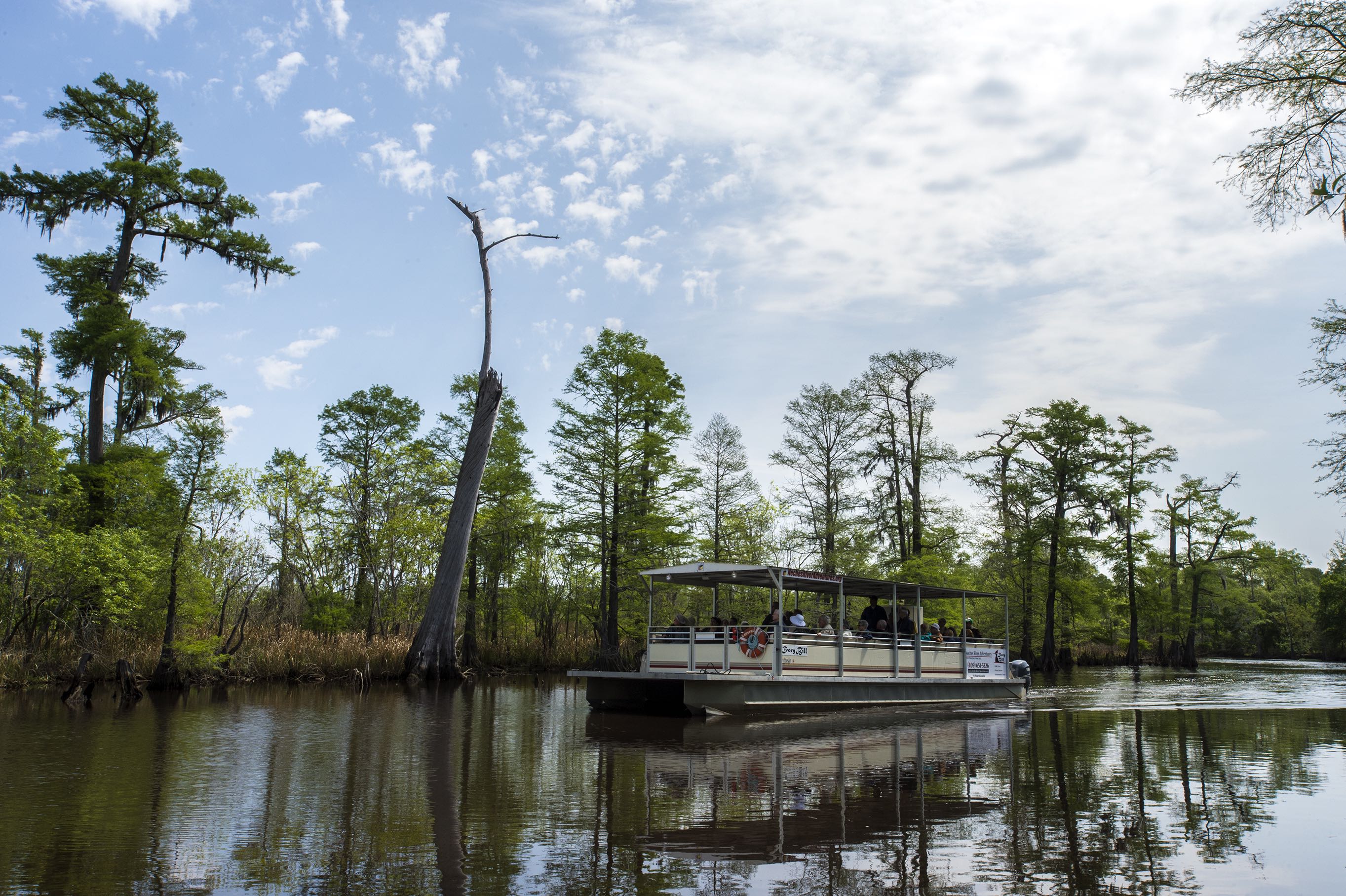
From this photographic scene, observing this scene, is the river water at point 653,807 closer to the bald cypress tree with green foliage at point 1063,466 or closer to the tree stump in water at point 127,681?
the tree stump in water at point 127,681

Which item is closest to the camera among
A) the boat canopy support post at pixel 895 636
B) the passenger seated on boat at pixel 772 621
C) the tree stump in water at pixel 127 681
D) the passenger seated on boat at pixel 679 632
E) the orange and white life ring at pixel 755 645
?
the passenger seated on boat at pixel 772 621

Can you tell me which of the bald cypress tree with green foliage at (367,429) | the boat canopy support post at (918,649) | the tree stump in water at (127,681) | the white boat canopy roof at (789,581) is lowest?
the tree stump in water at (127,681)

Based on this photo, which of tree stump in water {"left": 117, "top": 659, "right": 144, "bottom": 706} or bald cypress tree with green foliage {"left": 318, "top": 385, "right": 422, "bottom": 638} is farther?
bald cypress tree with green foliage {"left": 318, "top": 385, "right": 422, "bottom": 638}

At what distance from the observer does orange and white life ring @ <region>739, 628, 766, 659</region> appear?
17484mm

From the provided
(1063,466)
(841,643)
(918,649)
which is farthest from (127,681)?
(1063,466)

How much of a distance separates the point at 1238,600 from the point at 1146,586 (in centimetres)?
868

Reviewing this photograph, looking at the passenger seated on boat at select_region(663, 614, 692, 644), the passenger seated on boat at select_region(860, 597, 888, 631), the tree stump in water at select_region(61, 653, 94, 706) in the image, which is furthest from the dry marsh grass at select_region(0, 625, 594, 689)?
the passenger seated on boat at select_region(860, 597, 888, 631)

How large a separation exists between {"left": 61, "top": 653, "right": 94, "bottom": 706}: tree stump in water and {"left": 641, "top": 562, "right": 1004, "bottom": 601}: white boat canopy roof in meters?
10.9

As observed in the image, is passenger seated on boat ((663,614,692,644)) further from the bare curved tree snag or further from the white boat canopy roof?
the bare curved tree snag

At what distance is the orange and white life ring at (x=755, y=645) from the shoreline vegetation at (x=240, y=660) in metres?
11.8

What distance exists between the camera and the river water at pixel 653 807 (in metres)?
5.70

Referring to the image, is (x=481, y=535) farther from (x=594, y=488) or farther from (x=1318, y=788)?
(x=1318, y=788)

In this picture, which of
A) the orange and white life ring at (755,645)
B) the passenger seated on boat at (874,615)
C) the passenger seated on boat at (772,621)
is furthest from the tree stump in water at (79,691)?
the passenger seated on boat at (874,615)

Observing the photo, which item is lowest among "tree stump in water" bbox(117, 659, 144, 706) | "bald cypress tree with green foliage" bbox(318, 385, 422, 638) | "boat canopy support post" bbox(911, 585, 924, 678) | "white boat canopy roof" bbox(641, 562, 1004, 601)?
"tree stump in water" bbox(117, 659, 144, 706)
